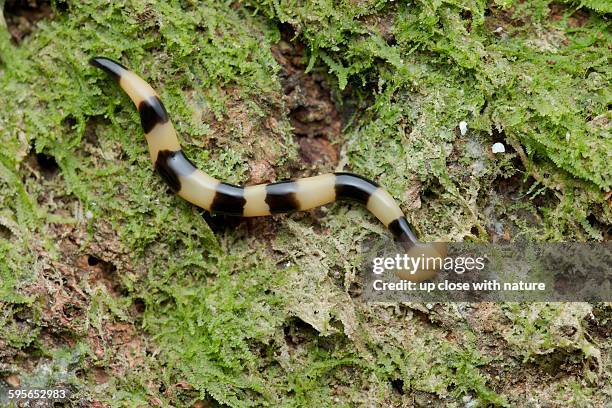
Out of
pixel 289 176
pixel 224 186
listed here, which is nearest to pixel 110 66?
pixel 224 186

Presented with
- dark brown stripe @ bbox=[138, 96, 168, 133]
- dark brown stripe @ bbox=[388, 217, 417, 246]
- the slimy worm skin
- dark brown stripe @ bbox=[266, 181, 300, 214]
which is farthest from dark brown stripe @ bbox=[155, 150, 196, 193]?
dark brown stripe @ bbox=[388, 217, 417, 246]

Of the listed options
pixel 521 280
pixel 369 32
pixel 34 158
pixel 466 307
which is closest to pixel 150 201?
pixel 34 158

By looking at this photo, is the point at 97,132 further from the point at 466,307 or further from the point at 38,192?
the point at 466,307

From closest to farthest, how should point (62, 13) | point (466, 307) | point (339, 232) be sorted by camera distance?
1. point (466, 307)
2. point (339, 232)
3. point (62, 13)

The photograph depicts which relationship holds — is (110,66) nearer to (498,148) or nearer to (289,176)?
(289,176)

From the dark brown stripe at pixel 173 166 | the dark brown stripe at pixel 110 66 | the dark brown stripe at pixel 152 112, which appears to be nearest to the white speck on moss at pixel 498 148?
the dark brown stripe at pixel 173 166

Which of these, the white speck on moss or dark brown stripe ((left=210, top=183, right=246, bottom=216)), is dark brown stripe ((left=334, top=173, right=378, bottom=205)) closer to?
dark brown stripe ((left=210, top=183, right=246, bottom=216))
